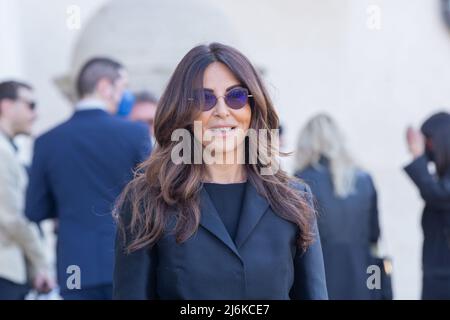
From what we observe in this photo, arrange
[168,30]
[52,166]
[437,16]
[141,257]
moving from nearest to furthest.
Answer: [141,257]
[52,166]
[168,30]
[437,16]

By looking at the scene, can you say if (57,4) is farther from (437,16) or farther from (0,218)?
(0,218)

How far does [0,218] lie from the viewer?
19.4 feet

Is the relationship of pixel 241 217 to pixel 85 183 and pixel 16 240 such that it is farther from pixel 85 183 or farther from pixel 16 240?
pixel 16 240

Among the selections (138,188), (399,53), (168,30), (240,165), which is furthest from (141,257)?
(399,53)

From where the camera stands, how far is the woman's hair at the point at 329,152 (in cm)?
610

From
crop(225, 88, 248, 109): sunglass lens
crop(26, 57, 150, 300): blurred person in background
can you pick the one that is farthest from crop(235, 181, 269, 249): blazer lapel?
crop(26, 57, 150, 300): blurred person in background

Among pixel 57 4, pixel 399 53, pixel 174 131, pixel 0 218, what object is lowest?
pixel 0 218

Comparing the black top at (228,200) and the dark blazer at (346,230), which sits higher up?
the black top at (228,200)

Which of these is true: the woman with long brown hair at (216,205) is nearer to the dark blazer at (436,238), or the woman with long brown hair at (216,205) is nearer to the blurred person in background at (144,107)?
the dark blazer at (436,238)

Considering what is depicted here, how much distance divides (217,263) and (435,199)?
295cm

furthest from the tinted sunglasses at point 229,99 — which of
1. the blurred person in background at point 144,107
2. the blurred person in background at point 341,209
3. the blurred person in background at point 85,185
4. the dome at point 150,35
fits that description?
the dome at point 150,35

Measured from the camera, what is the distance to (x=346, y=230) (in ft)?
19.8

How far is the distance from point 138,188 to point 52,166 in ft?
7.31

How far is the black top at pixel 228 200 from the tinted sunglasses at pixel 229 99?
0.24m
